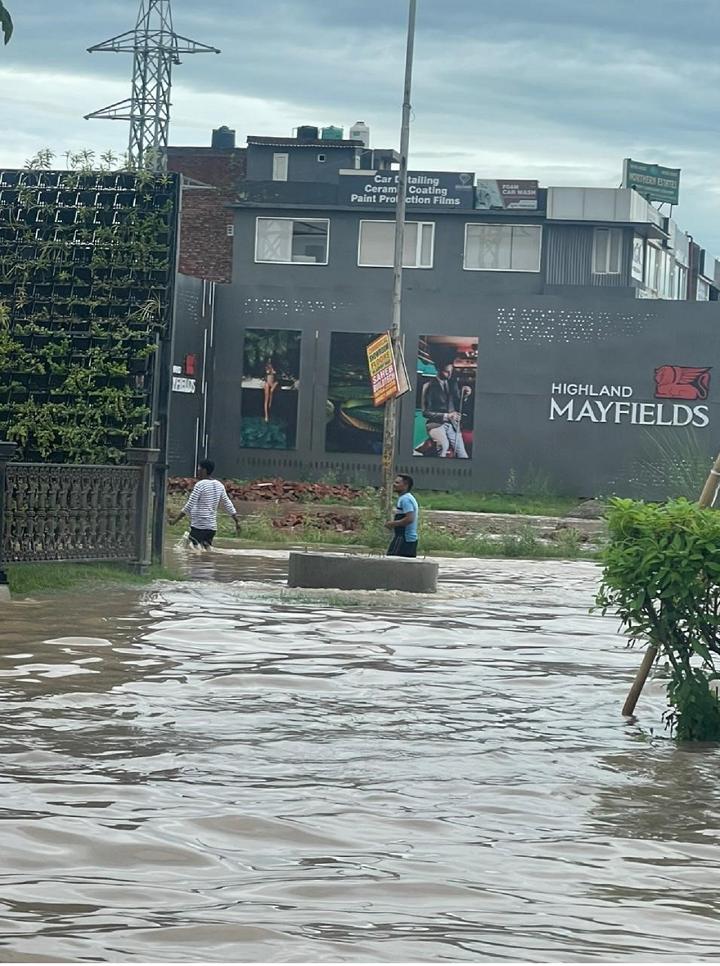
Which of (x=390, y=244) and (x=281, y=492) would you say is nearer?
(x=281, y=492)

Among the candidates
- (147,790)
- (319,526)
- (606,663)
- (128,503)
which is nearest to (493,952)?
(147,790)

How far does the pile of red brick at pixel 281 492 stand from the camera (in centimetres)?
4088

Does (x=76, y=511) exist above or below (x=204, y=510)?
above

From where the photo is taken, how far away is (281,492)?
4200 cm

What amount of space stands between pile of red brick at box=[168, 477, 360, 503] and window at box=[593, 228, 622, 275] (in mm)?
15164

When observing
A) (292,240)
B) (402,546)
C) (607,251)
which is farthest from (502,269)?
(402,546)

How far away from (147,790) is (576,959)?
310cm

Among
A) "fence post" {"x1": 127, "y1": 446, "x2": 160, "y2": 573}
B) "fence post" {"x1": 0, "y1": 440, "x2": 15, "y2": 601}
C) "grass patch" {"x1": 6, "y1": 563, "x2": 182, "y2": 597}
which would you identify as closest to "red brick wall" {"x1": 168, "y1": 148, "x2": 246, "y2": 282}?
"fence post" {"x1": 127, "y1": 446, "x2": 160, "y2": 573}

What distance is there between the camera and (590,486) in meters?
49.5

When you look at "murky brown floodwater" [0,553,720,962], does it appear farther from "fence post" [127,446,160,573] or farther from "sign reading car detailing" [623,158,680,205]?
"sign reading car detailing" [623,158,680,205]

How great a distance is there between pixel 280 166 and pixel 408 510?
125 feet

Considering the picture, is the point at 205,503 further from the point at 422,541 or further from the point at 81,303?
the point at 422,541

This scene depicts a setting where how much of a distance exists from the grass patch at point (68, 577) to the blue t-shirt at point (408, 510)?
10.9ft

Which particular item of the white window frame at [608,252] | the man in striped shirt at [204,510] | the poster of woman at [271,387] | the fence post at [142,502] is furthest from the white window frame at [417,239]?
the fence post at [142,502]
